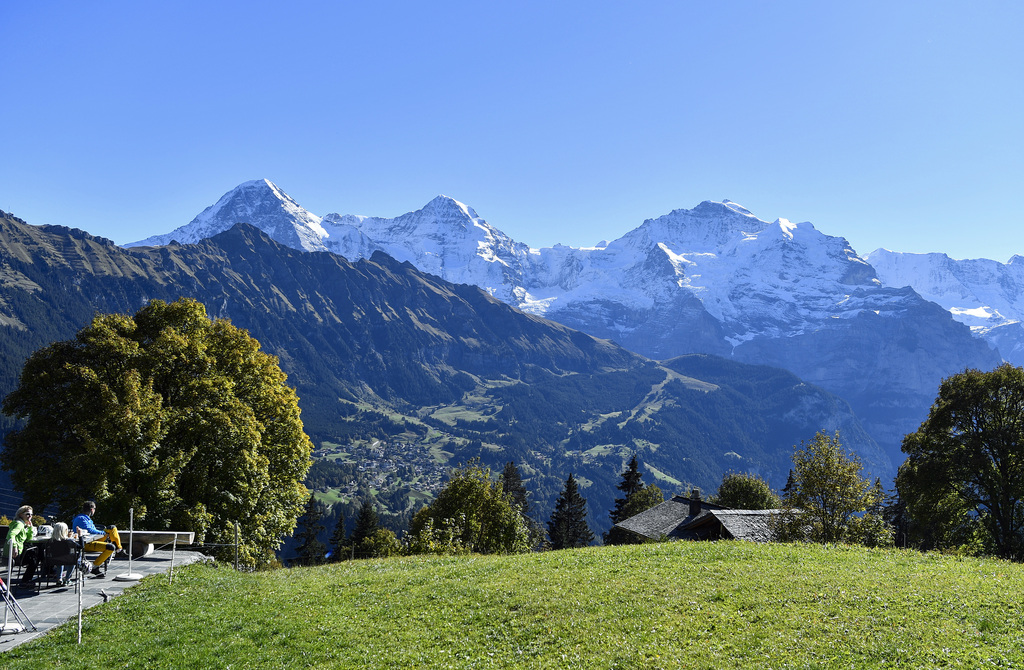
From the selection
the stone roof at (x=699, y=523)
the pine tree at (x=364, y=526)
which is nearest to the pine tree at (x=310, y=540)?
the pine tree at (x=364, y=526)

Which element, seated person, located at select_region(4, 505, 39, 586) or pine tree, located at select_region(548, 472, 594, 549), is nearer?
seated person, located at select_region(4, 505, 39, 586)

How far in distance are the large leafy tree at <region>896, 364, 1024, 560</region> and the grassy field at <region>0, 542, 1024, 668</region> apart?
2639 centimetres

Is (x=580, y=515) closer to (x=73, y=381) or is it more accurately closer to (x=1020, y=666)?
(x=73, y=381)

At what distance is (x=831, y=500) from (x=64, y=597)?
44.6 metres

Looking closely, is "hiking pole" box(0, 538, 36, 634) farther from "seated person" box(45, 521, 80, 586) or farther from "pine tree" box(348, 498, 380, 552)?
"pine tree" box(348, 498, 380, 552)

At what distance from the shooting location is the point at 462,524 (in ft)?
196

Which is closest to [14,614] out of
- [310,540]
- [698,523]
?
[698,523]

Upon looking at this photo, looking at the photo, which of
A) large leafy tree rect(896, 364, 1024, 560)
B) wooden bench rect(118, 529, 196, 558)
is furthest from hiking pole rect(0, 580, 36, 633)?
large leafy tree rect(896, 364, 1024, 560)

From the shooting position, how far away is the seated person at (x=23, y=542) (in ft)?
59.4

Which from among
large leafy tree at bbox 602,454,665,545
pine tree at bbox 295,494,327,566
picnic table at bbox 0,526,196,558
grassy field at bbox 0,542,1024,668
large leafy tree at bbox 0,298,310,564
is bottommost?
pine tree at bbox 295,494,327,566

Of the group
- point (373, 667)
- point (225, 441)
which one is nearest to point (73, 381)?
point (225, 441)

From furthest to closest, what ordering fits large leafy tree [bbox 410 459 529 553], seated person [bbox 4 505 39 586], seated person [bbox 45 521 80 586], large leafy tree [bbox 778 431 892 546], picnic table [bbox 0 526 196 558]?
large leafy tree [bbox 410 459 529 553] < large leafy tree [bbox 778 431 892 546] < picnic table [bbox 0 526 196 558] < seated person [bbox 45 521 80 586] < seated person [bbox 4 505 39 586]

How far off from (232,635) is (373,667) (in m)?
4.89

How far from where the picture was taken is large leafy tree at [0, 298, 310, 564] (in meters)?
29.7
